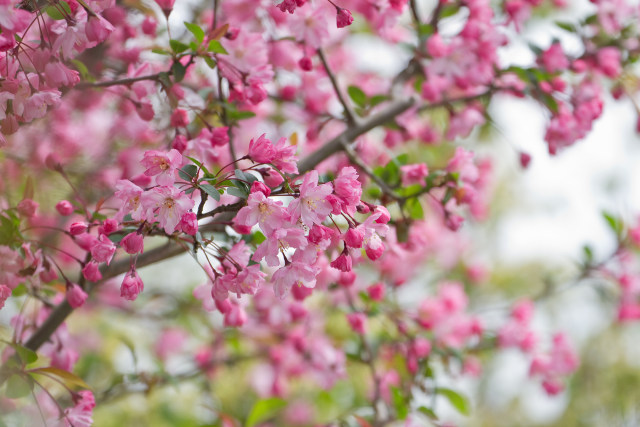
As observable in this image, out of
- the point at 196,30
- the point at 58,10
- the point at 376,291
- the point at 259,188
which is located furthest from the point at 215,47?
the point at 376,291

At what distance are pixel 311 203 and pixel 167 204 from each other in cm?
26

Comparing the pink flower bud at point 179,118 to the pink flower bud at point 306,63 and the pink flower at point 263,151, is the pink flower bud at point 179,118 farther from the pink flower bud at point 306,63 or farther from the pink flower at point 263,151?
the pink flower bud at point 306,63

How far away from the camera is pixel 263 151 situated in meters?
1.23

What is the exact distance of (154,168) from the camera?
1214 mm

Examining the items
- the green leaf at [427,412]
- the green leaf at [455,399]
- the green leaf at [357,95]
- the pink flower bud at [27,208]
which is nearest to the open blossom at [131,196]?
the pink flower bud at [27,208]

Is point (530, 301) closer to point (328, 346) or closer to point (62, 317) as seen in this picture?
point (328, 346)

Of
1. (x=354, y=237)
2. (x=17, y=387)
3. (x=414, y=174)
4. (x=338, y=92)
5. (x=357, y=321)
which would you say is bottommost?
(x=17, y=387)

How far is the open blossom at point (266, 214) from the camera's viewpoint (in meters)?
1.15

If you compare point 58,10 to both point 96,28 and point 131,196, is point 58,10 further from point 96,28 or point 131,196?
point 131,196

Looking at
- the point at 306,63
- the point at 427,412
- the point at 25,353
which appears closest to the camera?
the point at 25,353

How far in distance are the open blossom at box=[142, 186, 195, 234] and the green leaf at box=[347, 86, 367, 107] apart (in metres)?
0.98

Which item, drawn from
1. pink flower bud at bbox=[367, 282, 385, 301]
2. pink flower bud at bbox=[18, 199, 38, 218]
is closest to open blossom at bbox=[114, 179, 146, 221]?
pink flower bud at bbox=[18, 199, 38, 218]

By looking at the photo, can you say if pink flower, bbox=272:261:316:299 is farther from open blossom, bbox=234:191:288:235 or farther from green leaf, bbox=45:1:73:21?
green leaf, bbox=45:1:73:21

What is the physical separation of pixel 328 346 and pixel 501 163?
4258 millimetres
